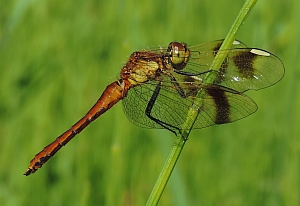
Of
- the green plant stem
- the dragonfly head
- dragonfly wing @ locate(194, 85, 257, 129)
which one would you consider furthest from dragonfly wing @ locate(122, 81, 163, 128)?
the green plant stem

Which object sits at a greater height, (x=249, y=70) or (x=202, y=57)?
(x=202, y=57)

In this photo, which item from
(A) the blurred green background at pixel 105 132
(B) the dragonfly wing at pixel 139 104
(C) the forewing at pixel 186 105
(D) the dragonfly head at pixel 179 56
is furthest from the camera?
(A) the blurred green background at pixel 105 132

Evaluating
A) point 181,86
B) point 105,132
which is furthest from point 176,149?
point 105,132

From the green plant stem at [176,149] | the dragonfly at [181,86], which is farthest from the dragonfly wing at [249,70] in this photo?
the green plant stem at [176,149]

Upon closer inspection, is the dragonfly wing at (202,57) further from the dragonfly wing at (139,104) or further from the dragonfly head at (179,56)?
the dragonfly wing at (139,104)

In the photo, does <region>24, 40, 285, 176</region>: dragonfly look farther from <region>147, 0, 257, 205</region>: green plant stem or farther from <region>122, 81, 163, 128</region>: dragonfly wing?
<region>147, 0, 257, 205</region>: green plant stem

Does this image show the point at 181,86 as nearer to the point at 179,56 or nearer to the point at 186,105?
the point at 186,105

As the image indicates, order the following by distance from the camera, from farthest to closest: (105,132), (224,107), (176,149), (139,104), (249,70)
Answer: (105,132), (139,104), (249,70), (224,107), (176,149)
